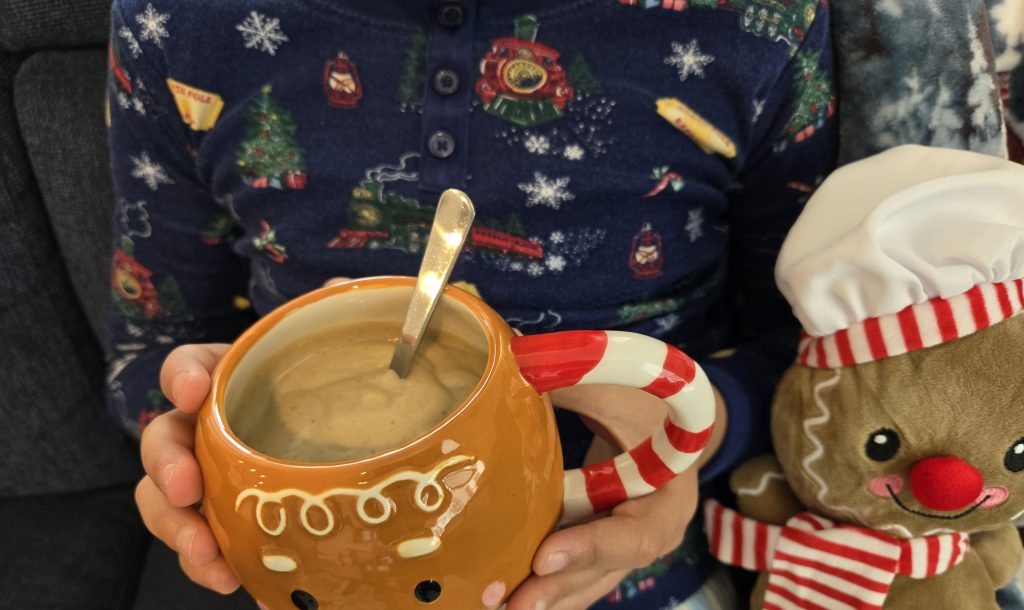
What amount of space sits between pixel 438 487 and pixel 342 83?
0.41 m

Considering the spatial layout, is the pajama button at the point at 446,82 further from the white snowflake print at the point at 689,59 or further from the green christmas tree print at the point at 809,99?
the green christmas tree print at the point at 809,99

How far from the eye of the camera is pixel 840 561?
0.62 m

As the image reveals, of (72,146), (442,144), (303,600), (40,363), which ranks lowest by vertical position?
(40,363)

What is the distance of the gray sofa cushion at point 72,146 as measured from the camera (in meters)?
0.95

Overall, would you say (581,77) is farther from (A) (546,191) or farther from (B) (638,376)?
(B) (638,376)

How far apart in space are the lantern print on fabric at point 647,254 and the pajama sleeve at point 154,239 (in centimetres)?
41

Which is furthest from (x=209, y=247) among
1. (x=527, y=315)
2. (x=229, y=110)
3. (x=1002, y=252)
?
(x=1002, y=252)

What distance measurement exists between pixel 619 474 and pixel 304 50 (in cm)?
44

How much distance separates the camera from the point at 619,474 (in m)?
0.50

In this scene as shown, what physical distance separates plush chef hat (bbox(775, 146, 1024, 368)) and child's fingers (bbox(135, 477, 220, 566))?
1.38 ft

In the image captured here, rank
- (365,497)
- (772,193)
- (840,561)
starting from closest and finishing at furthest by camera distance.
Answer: (365,497) < (840,561) < (772,193)

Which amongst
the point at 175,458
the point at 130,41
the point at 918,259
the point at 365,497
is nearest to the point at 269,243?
the point at 130,41

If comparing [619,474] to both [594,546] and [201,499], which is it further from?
[201,499]

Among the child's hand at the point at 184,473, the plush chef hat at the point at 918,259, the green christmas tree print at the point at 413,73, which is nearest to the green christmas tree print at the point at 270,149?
the green christmas tree print at the point at 413,73
